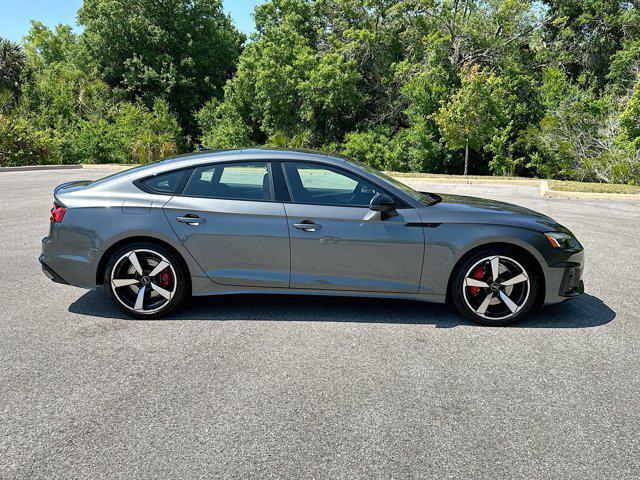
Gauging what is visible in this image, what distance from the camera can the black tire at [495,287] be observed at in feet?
16.1

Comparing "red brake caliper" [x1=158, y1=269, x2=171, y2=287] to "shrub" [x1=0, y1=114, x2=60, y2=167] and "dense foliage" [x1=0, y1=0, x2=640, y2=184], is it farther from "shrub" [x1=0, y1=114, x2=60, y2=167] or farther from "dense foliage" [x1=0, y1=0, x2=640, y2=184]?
"shrub" [x1=0, y1=114, x2=60, y2=167]

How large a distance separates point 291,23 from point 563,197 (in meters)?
26.0

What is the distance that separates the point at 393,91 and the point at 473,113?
923cm

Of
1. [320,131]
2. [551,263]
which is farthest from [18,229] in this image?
[320,131]

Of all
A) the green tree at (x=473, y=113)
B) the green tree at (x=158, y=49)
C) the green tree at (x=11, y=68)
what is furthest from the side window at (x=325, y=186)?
the green tree at (x=158, y=49)

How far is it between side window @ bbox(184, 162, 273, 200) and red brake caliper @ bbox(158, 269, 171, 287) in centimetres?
75

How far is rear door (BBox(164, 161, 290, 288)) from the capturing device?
195 inches

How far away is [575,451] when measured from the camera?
120 inches

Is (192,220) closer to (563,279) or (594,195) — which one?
(563,279)

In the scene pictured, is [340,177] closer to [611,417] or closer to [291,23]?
[611,417]

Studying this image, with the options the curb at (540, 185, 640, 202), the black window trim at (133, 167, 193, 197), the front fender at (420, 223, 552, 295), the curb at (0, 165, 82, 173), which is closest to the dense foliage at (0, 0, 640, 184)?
the curb at (0, 165, 82, 173)

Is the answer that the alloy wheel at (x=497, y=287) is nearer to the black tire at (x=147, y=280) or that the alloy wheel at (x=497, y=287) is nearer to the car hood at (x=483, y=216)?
the car hood at (x=483, y=216)

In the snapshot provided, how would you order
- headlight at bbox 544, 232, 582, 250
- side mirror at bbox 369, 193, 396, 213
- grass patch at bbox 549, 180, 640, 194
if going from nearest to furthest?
side mirror at bbox 369, 193, 396, 213 → headlight at bbox 544, 232, 582, 250 → grass patch at bbox 549, 180, 640, 194

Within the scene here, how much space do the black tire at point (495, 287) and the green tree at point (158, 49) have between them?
42.1m
